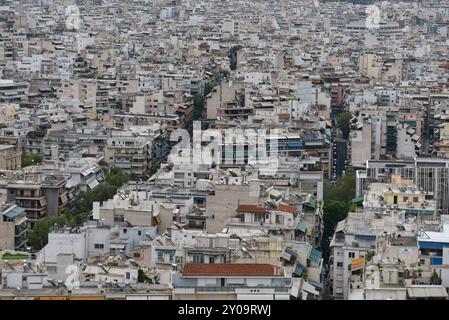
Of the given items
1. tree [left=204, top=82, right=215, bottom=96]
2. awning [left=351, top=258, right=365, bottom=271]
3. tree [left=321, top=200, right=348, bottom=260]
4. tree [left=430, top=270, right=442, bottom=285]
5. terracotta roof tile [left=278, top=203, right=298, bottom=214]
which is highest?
tree [left=204, top=82, right=215, bottom=96]

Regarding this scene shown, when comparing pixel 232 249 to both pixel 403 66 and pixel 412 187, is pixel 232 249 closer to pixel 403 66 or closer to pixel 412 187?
pixel 412 187

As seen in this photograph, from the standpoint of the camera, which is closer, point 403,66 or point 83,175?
point 83,175

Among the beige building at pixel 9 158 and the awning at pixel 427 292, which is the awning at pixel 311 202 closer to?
the awning at pixel 427 292

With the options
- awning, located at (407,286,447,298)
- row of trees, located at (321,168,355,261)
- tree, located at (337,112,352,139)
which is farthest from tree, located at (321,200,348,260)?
tree, located at (337,112,352,139)

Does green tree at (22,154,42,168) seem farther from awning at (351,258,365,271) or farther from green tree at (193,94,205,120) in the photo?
awning at (351,258,365,271)

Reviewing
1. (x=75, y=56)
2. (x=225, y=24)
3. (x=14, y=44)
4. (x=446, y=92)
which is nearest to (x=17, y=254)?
(x=446, y=92)

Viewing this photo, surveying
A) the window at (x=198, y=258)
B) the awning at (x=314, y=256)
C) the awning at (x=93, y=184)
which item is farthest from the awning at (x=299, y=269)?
the awning at (x=93, y=184)

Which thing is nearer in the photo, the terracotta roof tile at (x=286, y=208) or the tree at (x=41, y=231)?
the terracotta roof tile at (x=286, y=208)
